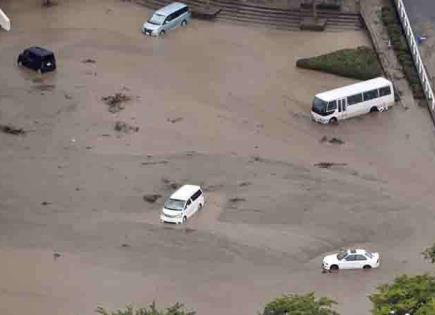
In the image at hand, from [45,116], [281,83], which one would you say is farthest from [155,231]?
[281,83]

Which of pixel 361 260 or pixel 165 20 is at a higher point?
pixel 165 20

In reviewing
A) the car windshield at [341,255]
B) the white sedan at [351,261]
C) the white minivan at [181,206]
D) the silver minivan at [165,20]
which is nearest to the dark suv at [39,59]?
the silver minivan at [165,20]

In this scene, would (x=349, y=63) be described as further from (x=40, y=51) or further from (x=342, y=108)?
(x=40, y=51)

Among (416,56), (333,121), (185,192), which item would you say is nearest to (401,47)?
(416,56)

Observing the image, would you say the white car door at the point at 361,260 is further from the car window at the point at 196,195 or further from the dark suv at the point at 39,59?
the dark suv at the point at 39,59

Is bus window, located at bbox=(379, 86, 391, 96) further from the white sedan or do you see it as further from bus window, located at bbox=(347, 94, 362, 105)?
the white sedan

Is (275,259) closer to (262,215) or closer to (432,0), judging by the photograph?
(262,215)
